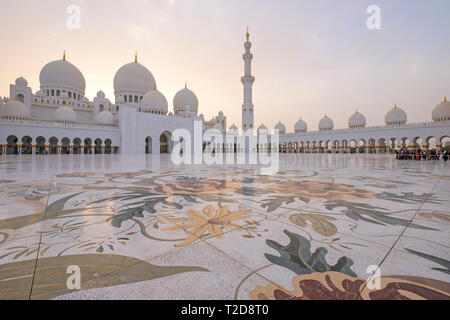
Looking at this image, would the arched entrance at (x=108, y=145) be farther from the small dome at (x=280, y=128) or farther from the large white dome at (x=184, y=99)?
the small dome at (x=280, y=128)

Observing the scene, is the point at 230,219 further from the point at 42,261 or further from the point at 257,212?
the point at 42,261

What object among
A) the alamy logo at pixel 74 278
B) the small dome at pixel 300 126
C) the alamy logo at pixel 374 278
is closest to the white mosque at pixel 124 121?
the small dome at pixel 300 126

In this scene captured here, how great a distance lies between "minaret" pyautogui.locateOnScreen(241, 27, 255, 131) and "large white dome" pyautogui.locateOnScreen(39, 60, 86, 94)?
21.1 m

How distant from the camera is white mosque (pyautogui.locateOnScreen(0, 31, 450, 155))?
2056 cm

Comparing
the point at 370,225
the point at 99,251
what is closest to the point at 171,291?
the point at 99,251

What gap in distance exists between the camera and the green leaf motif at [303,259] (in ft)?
3.31

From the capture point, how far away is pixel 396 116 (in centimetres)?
2534

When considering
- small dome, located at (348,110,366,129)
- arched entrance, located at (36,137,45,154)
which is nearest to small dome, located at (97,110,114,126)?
arched entrance, located at (36,137,45,154)

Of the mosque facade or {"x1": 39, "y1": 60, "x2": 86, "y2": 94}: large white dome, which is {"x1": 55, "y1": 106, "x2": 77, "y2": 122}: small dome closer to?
the mosque facade

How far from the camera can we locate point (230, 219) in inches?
68.1

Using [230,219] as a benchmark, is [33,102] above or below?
above

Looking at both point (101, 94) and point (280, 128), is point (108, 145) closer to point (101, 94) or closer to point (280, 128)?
point (101, 94)

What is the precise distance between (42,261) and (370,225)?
2.12 m

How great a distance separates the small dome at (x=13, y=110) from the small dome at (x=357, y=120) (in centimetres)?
3855
